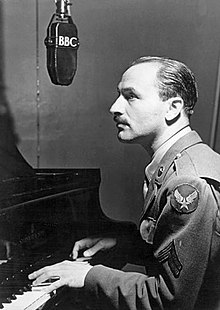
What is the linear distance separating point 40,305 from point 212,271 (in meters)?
0.33

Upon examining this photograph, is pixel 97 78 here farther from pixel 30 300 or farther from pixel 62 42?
pixel 30 300

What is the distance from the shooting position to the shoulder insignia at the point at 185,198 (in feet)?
2.28

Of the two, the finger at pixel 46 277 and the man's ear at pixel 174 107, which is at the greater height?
the man's ear at pixel 174 107

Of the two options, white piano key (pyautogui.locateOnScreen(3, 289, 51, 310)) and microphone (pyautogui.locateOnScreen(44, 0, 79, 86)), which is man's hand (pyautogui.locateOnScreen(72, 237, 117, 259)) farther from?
microphone (pyautogui.locateOnScreen(44, 0, 79, 86))

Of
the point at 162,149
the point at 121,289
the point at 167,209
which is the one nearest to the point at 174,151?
the point at 162,149

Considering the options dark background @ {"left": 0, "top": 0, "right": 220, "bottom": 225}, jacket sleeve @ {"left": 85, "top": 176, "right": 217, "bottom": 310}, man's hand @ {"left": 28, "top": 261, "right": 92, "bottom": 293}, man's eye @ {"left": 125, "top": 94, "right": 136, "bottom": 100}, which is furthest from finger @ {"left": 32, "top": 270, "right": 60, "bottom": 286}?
man's eye @ {"left": 125, "top": 94, "right": 136, "bottom": 100}

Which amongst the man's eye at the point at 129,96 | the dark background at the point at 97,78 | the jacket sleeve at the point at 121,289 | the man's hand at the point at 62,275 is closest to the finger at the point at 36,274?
the man's hand at the point at 62,275

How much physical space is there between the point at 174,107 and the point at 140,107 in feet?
0.21

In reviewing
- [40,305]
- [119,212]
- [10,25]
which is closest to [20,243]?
[40,305]

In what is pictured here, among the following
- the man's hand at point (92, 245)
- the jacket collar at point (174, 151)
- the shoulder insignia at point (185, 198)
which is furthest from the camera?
the man's hand at point (92, 245)

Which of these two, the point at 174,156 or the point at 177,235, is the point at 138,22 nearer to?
the point at 174,156

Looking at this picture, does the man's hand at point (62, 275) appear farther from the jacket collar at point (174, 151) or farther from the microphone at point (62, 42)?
the microphone at point (62, 42)

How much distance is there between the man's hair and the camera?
2.56 feet

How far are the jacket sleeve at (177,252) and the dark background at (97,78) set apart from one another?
9.3 inches
